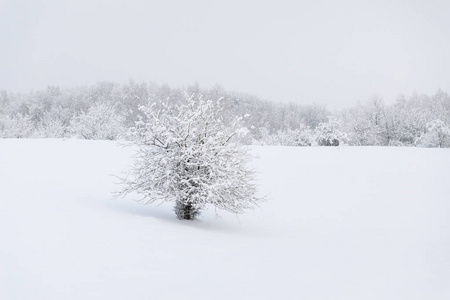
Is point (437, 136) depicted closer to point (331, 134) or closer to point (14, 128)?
point (331, 134)

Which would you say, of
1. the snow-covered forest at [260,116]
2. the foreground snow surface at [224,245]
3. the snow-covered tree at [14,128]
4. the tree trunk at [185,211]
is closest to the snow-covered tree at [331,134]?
the snow-covered forest at [260,116]

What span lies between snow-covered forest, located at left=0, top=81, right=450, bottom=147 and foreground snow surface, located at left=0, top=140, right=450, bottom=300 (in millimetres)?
3516

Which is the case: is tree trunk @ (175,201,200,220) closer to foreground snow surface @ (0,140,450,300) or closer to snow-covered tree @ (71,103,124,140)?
foreground snow surface @ (0,140,450,300)

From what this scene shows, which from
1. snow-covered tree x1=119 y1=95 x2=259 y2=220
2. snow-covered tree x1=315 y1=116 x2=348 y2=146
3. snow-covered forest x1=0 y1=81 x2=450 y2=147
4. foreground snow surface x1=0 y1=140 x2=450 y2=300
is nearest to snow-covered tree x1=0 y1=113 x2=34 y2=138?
snow-covered forest x1=0 y1=81 x2=450 y2=147

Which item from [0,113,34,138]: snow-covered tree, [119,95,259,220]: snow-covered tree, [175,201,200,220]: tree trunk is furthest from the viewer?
[0,113,34,138]: snow-covered tree

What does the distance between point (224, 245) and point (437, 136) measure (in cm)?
3509

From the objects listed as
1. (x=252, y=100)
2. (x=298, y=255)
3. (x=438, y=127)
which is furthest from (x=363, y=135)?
(x=252, y=100)

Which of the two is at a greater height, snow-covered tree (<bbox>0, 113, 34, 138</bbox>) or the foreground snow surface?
snow-covered tree (<bbox>0, 113, 34, 138</bbox>)

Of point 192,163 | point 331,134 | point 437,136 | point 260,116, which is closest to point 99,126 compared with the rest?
point 331,134

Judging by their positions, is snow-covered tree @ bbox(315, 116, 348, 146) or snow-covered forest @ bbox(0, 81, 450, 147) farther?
snow-covered forest @ bbox(0, 81, 450, 147)

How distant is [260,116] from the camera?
285 feet

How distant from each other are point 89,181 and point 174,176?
7.23 metres

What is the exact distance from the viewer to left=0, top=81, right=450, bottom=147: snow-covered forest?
35531mm

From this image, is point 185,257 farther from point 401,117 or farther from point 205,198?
point 401,117
